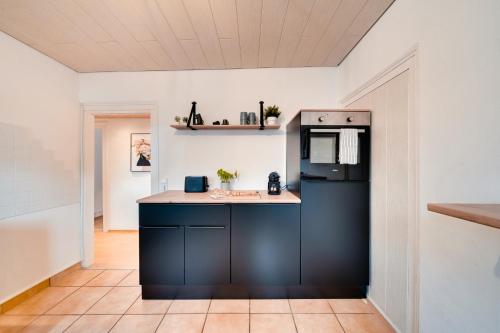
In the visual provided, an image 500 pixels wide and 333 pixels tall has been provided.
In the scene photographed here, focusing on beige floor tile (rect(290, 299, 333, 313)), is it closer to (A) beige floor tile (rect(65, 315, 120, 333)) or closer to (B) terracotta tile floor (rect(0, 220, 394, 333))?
(B) terracotta tile floor (rect(0, 220, 394, 333))

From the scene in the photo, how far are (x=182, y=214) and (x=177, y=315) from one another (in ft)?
2.75

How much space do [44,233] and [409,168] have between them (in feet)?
11.0

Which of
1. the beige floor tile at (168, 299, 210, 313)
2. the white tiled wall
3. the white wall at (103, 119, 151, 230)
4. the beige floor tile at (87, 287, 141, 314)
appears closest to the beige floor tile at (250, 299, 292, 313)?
the beige floor tile at (168, 299, 210, 313)

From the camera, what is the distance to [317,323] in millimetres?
1715

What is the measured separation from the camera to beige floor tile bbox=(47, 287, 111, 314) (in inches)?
73.7

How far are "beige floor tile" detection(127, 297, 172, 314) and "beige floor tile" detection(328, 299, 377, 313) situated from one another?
4.98ft

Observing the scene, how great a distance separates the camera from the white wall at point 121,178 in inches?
156

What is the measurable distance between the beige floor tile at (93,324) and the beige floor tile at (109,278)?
512 millimetres

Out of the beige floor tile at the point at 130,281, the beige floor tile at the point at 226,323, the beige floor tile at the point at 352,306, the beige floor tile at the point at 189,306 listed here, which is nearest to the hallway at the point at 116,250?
the beige floor tile at the point at 130,281

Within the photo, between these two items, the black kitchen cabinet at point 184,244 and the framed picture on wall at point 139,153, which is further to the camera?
the framed picture on wall at point 139,153

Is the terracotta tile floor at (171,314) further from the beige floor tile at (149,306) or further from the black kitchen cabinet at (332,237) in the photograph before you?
the black kitchen cabinet at (332,237)

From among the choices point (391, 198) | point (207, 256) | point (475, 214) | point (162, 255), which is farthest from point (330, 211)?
point (162, 255)

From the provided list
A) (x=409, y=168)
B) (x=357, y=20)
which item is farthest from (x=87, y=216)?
(x=357, y=20)

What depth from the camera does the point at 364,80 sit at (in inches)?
78.3
